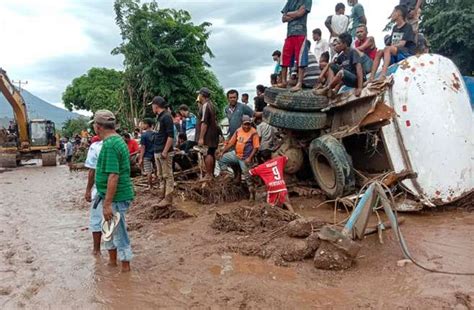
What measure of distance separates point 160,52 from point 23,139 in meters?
7.91

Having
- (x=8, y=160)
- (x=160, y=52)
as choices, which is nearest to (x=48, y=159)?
(x=8, y=160)

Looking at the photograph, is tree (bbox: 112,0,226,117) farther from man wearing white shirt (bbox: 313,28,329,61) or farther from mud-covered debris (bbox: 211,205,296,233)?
mud-covered debris (bbox: 211,205,296,233)

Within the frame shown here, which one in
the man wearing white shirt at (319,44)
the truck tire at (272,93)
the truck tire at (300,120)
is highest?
the man wearing white shirt at (319,44)

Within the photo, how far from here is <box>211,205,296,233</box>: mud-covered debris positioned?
17.2ft

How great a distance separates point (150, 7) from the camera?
20250 millimetres

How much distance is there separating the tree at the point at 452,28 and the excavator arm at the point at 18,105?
17.0 metres

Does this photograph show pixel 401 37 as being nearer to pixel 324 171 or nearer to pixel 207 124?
pixel 324 171

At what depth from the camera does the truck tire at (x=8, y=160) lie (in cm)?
1969

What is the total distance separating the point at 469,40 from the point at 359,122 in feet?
39.5

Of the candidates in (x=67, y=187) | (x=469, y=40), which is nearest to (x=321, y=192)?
(x=67, y=187)

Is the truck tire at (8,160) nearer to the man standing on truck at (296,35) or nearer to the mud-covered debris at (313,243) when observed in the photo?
the man standing on truck at (296,35)

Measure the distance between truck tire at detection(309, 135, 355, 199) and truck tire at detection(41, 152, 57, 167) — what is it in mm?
17397

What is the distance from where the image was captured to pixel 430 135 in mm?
5719

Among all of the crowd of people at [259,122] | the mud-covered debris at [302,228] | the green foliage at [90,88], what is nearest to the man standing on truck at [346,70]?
the crowd of people at [259,122]
